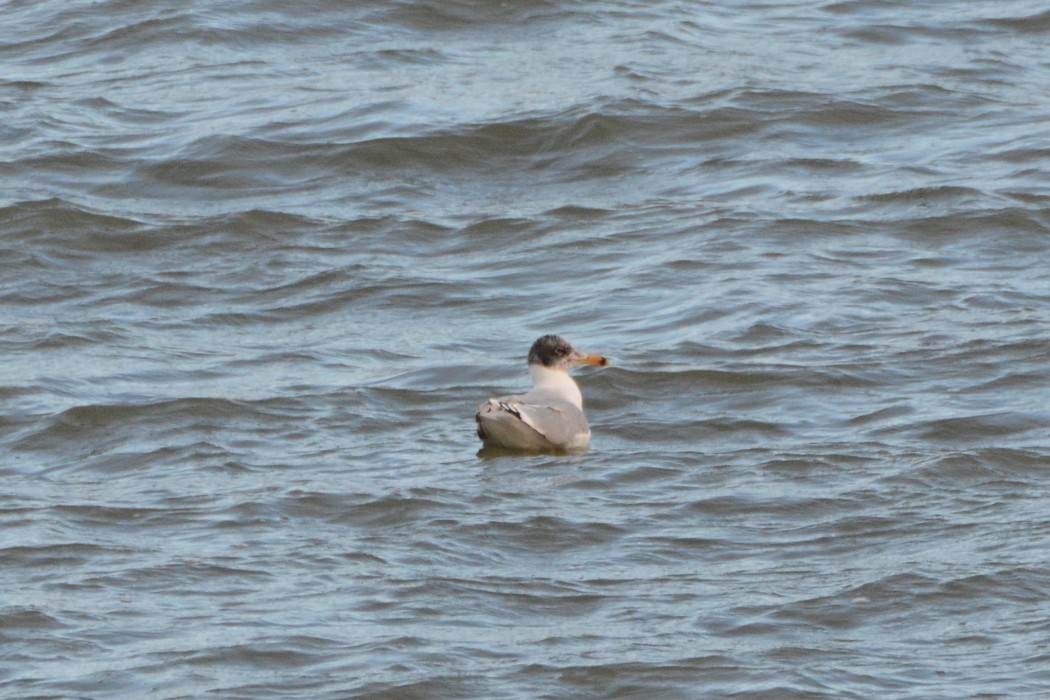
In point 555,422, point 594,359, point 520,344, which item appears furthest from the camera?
point 520,344

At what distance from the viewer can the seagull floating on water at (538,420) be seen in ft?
32.7

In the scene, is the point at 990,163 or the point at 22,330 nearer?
the point at 22,330

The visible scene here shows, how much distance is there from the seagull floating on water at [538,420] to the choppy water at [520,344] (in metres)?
0.22

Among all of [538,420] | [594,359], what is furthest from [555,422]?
[594,359]

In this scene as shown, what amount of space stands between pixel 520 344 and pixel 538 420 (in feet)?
6.09

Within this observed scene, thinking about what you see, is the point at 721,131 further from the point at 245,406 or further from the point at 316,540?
the point at 316,540

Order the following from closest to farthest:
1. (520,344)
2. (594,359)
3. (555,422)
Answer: (555,422)
(594,359)
(520,344)

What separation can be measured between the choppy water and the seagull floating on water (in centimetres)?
22

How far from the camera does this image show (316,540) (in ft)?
27.8

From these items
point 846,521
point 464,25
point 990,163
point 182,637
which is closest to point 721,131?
point 990,163

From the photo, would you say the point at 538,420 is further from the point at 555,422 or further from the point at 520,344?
the point at 520,344

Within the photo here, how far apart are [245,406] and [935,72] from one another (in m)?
8.37

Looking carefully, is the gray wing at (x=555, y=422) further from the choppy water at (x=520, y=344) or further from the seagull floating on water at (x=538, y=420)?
the choppy water at (x=520, y=344)

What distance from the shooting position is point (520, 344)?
11.9 m
